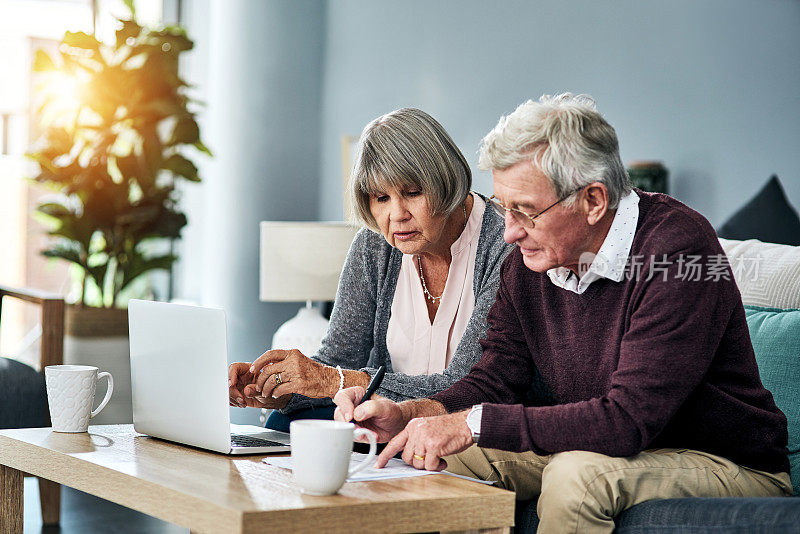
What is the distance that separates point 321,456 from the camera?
1.21m

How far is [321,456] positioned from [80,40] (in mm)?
3669

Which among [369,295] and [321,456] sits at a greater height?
[369,295]

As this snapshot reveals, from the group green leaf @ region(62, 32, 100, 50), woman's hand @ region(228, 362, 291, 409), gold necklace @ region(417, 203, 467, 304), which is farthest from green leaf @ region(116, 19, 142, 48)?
woman's hand @ region(228, 362, 291, 409)

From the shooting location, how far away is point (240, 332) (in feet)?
15.9

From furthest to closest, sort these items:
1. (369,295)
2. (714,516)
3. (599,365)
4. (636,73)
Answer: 1. (636,73)
2. (369,295)
3. (599,365)
4. (714,516)

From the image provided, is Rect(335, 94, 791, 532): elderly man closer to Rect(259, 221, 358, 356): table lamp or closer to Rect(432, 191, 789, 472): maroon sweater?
Rect(432, 191, 789, 472): maroon sweater

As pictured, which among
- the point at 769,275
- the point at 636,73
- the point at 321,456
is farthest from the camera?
the point at 636,73

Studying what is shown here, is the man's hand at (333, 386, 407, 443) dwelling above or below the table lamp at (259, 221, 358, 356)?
below

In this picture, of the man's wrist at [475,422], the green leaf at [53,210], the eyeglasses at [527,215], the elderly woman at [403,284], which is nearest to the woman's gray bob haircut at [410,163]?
the elderly woman at [403,284]

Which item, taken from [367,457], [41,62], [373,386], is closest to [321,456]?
[367,457]

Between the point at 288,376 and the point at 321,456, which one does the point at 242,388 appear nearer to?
the point at 288,376

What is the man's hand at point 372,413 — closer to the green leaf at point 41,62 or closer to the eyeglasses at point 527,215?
the eyeglasses at point 527,215

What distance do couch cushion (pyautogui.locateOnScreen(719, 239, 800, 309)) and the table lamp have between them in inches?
66.8

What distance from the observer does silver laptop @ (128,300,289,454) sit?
154 cm
